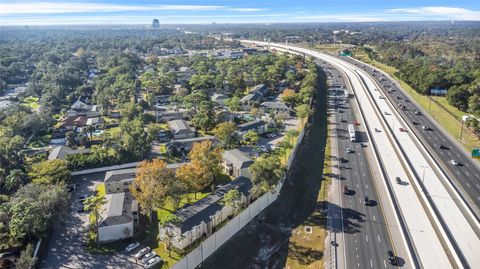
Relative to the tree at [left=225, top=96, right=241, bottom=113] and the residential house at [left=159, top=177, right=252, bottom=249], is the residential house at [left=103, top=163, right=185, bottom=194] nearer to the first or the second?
the residential house at [left=159, top=177, right=252, bottom=249]

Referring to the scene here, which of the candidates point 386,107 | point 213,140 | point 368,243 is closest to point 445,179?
point 368,243

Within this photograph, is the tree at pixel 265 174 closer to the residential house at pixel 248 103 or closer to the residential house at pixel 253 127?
the residential house at pixel 253 127

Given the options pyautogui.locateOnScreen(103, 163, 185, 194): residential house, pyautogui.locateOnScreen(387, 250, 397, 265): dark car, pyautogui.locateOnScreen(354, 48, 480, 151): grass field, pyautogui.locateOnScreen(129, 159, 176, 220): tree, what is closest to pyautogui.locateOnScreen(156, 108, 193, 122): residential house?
pyautogui.locateOnScreen(103, 163, 185, 194): residential house

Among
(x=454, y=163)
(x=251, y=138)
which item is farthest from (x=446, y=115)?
(x=251, y=138)

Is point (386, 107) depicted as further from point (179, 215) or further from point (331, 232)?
point (179, 215)

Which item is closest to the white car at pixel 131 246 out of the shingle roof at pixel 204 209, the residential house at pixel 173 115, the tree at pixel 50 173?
the shingle roof at pixel 204 209

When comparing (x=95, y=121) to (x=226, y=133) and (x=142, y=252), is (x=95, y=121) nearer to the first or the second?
(x=226, y=133)
